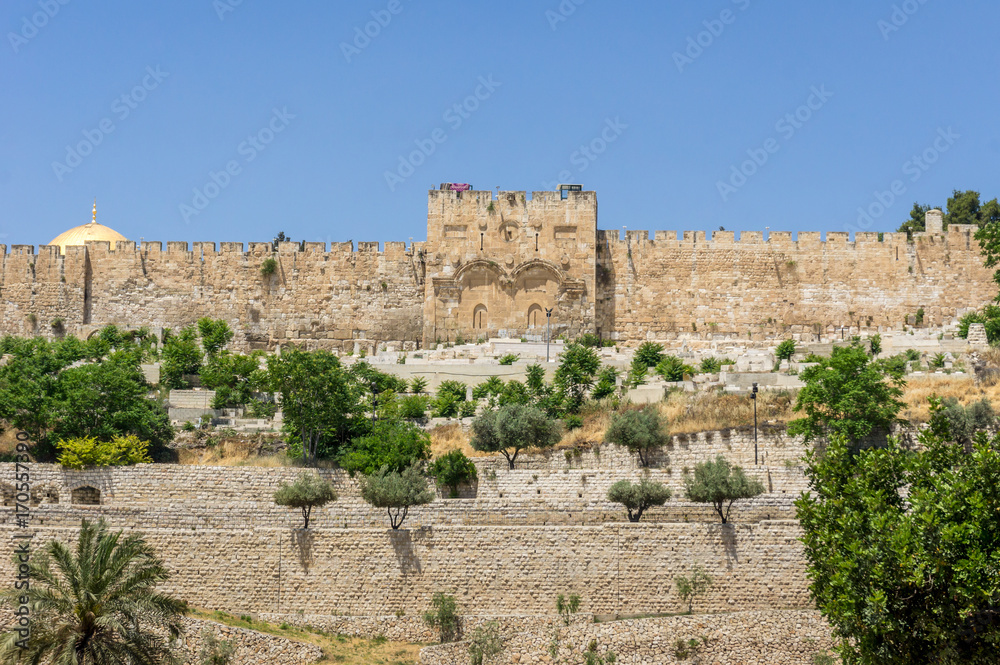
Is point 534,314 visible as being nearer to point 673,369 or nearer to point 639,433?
point 673,369

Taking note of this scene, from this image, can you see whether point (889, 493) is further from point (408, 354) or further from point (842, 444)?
point (408, 354)

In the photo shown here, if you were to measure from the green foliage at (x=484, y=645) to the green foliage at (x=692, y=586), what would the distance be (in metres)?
2.84

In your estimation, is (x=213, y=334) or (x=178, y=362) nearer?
(x=178, y=362)

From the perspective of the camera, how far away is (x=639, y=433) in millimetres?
25719

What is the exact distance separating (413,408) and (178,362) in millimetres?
6379

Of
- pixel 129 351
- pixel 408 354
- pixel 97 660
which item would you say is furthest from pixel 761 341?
pixel 97 660

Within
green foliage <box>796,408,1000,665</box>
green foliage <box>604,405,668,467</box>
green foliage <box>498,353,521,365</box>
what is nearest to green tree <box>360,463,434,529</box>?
green foliage <box>604,405,668,467</box>

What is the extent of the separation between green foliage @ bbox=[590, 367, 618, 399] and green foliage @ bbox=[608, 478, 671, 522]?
6.95 metres

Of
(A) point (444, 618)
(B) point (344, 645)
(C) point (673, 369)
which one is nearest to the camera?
(B) point (344, 645)

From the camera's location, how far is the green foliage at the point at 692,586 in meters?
20.9

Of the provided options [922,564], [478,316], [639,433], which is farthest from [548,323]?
[922,564]

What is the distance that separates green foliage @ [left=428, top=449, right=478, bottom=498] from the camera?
82.1 feet

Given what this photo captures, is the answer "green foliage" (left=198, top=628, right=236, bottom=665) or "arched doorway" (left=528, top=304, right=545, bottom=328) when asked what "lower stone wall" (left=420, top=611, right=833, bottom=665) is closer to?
"green foliage" (left=198, top=628, right=236, bottom=665)

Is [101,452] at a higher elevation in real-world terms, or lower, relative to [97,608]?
higher
